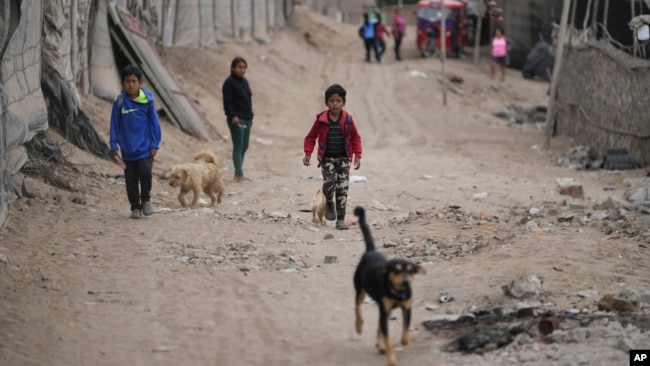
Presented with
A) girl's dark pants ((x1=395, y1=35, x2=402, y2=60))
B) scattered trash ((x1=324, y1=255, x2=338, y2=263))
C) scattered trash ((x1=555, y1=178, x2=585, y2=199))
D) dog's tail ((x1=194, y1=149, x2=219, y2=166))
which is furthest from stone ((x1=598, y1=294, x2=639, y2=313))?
girl's dark pants ((x1=395, y1=35, x2=402, y2=60))

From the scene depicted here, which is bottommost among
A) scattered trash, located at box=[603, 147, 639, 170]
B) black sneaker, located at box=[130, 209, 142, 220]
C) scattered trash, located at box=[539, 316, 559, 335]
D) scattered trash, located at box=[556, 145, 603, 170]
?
scattered trash, located at box=[556, 145, 603, 170]

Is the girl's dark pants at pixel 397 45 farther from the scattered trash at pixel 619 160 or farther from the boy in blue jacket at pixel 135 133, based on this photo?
the boy in blue jacket at pixel 135 133

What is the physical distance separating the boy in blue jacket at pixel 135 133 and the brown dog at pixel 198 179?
2.53ft

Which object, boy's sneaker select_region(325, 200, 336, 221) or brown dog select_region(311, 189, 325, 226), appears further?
brown dog select_region(311, 189, 325, 226)

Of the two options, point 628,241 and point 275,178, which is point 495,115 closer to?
point 275,178

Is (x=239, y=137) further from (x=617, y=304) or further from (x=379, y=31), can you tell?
(x=379, y=31)

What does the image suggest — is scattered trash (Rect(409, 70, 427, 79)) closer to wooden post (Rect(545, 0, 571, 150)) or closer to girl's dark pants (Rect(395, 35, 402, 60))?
girl's dark pants (Rect(395, 35, 402, 60))

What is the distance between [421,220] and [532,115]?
50.1 ft

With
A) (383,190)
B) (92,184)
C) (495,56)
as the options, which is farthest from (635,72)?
(495,56)

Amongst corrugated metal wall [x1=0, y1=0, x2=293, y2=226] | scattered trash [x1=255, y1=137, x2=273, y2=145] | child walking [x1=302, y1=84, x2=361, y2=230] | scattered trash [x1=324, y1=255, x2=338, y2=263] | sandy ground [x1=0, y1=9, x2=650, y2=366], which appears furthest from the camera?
scattered trash [x1=255, y1=137, x2=273, y2=145]

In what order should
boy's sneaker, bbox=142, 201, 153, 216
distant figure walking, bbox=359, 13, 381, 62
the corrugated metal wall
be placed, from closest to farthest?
the corrugated metal wall, boy's sneaker, bbox=142, 201, 153, 216, distant figure walking, bbox=359, 13, 381, 62

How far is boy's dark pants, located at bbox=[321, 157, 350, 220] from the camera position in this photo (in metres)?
9.15

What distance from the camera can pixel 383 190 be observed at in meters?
12.4

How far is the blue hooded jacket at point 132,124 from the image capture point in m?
9.04
